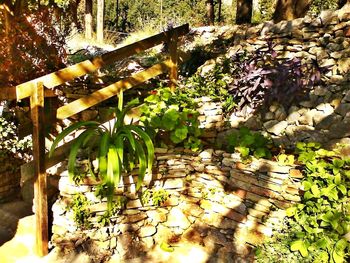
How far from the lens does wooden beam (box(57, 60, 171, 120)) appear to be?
3.49 m

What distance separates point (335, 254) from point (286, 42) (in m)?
3.32

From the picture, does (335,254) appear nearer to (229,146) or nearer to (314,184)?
(314,184)

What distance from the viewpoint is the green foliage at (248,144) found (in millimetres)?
3592

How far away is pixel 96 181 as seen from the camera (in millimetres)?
3420

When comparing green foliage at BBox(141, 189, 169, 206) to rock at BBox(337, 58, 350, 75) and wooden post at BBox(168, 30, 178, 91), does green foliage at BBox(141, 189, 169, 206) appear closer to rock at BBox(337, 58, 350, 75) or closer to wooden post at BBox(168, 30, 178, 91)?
wooden post at BBox(168, 30, 178, 91)

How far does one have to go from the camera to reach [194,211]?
11.9 feet

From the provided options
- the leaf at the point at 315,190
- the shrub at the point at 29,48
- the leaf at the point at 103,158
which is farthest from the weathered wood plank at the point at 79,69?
the leaf at the point at 315,190

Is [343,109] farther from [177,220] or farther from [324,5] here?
[324,5]

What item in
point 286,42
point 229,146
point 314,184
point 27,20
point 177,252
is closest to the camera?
point 314,184

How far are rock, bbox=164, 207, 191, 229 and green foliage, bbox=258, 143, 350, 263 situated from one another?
0.83 meters

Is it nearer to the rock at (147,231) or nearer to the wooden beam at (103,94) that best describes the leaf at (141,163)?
the rock at (147,231)

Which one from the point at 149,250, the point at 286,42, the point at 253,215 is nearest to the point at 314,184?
the point at 253,215

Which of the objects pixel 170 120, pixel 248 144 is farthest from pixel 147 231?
pixel 248 144

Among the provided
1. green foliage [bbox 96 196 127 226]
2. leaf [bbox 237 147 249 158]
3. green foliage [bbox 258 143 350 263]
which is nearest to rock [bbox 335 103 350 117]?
green foliage [bbox 258 143 350 263]
